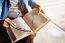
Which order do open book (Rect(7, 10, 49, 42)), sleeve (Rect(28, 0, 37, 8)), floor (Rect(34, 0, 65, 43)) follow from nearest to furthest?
open book (Rect(7, 10, 49, 42)) < sleeve (Rect(28, 0, 37, 8)) < floor (Rect(34, 0, 65, 43))

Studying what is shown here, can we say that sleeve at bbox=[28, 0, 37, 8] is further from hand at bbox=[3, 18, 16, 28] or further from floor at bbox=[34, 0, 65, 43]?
floor at bbox=[34, 0, 65, 43]

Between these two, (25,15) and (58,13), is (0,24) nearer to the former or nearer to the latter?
(25,15)

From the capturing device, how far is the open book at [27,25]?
0.76m

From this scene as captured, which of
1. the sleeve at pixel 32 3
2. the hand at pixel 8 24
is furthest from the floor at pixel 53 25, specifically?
the hand at pixel 8 24

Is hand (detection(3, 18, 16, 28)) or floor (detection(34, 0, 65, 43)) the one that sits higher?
hand (detection(3, 18, 16, 28))

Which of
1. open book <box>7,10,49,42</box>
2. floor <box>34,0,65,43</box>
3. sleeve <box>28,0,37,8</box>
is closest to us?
open book <box>7,10,49,42</box>

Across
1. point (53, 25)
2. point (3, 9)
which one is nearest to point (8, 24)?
point (3, 9)

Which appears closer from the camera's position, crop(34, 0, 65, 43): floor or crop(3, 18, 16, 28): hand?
crop(3, 18, 16, 28): hand

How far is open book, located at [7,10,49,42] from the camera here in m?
0.76

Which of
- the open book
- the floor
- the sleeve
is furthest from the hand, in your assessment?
the floor

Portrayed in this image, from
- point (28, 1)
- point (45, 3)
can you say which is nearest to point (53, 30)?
point (45, 3)

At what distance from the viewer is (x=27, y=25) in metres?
0.82

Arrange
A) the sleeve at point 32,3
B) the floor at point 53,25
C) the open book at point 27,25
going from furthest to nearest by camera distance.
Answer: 1. the floor at point 53,25
2. the sleeve at point 32,3
3. the open book at point 27,25

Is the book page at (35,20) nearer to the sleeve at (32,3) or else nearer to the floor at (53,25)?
the sleeve at (32,3)
